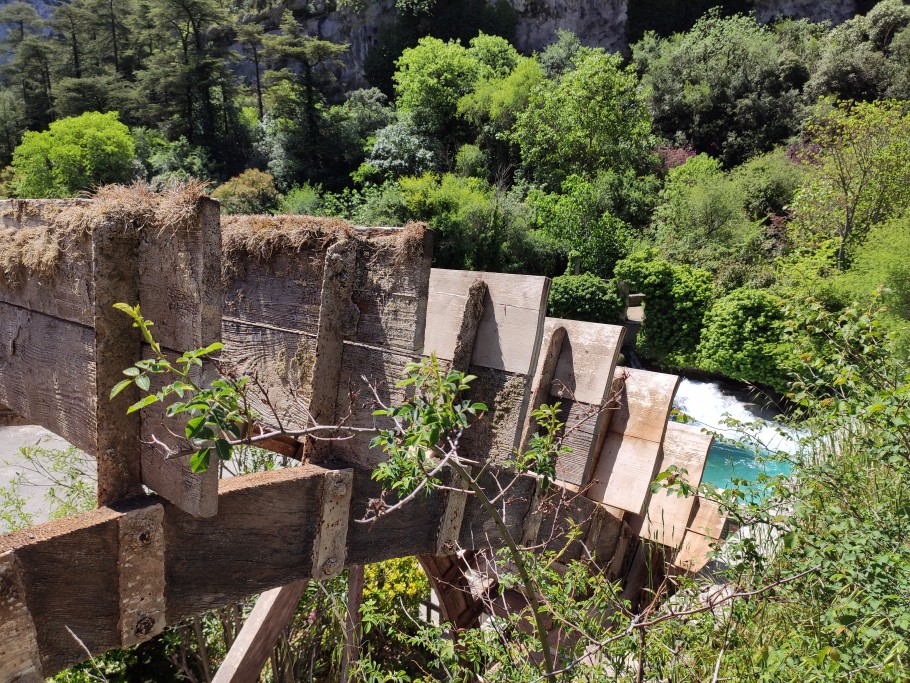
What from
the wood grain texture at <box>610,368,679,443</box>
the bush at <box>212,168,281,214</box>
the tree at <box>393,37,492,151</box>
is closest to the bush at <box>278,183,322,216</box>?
the bush at <box>212,168,281,214</box>

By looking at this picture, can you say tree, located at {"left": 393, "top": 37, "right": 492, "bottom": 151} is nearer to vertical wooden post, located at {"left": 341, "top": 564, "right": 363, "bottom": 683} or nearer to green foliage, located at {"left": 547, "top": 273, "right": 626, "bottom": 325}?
green foliage, located at {"left": 547, "top": 273, "right": 626, "bottom": 325}

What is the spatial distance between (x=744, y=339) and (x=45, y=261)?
17.0m

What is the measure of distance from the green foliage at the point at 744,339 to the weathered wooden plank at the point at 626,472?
1458 centimetres

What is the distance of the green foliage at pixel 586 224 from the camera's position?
63.9 ft

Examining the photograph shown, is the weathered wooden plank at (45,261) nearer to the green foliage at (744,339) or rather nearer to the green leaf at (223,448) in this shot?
the green leaf at (223,448)

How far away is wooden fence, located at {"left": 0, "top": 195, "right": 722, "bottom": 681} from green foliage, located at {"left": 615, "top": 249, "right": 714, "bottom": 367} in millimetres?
15849

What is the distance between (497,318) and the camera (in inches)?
79.8

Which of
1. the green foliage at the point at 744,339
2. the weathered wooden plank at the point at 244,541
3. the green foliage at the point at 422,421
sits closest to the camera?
the green foliage at the point at 422,421

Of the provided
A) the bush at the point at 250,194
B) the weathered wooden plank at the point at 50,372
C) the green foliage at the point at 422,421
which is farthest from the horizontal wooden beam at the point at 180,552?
the bush at the point at 250,194

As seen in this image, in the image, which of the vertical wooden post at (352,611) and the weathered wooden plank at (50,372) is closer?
the weathered wooden plank at (50,372)

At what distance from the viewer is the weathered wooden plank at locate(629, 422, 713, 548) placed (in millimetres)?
3246

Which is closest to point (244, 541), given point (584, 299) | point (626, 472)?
point (626, 472)

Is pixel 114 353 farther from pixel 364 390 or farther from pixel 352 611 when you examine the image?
pixel 352 611

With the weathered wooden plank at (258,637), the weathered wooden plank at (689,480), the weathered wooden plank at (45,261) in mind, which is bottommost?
the weathered wooden plank at (258,637)
